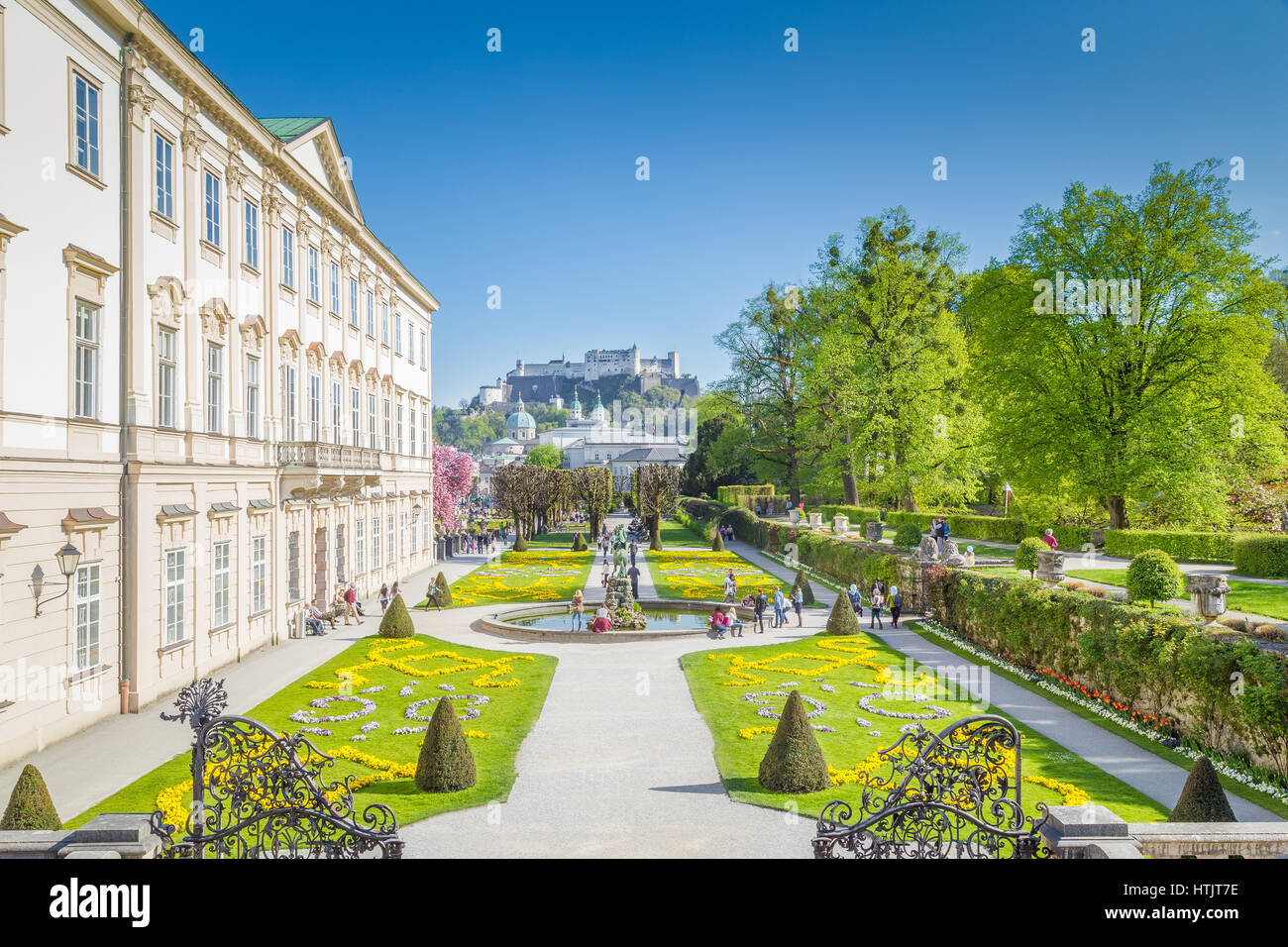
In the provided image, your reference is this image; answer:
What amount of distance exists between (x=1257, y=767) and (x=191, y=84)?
26188 millimetres

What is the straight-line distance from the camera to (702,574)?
148 ft

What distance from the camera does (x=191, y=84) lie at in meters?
20.8

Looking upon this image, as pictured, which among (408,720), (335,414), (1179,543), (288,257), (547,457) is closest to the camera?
(408,720)

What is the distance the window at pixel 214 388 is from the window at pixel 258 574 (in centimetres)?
378

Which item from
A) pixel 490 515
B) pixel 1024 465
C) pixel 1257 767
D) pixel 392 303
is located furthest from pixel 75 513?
pixel 490 515

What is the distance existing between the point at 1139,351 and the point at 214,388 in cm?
3302

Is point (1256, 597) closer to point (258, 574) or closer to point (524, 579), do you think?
point (258, 574)

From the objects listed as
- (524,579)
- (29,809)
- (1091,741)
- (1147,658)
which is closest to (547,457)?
(524,579)

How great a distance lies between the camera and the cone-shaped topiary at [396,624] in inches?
1062

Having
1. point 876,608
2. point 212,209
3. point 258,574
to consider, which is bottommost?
point 876,608

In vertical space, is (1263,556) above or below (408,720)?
above

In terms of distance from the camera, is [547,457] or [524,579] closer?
[524,579]
